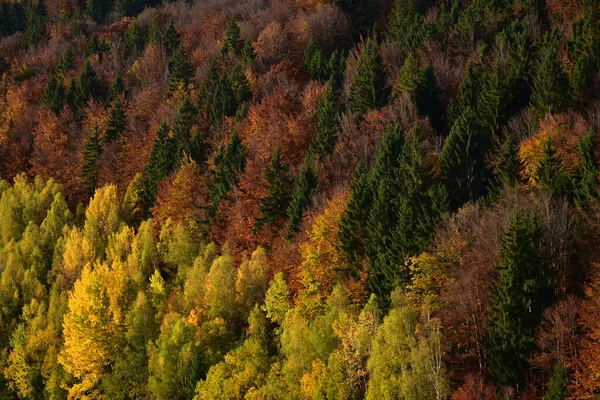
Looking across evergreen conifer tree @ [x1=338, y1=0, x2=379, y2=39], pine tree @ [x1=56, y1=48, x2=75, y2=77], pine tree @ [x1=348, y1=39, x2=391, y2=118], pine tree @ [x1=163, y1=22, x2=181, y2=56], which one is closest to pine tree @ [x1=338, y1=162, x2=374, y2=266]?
pine tree @ [x1=348, y1=39, x2=391, y2=118]

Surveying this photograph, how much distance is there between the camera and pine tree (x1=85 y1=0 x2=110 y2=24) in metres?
177

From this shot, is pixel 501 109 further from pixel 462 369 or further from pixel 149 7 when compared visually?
pixel 149 7

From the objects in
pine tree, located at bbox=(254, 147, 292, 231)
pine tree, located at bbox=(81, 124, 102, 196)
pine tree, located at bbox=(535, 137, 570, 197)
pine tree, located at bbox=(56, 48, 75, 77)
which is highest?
pine tree, located at bbox=(535, 137, 570, 197)

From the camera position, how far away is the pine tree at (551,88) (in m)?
68.3

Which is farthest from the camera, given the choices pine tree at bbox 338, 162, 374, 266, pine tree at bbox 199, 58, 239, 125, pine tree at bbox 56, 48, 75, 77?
pine tree at bbox 56, 48, 75, 77

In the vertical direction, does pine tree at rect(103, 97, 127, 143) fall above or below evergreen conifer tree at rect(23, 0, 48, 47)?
below

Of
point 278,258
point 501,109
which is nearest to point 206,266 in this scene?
point 278,258

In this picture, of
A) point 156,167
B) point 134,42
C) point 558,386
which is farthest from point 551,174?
point 134,42

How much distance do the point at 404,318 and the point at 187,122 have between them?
2347 inches

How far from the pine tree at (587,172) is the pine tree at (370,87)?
29.2m

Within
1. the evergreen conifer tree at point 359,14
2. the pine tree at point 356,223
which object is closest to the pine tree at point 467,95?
the pine tree at point 356,223

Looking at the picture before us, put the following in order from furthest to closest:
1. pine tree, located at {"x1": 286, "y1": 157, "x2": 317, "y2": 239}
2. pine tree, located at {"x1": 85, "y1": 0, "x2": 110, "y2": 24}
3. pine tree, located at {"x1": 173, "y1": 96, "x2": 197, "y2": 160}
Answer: pine tree, located at {"x1": 85, "y1": 0, "x2": 110, "y2": 24}
pine tree, located at {"x1": 173, "y1": 96, "x2": 197, "y2": 160}
pine tree, located at {"x1": 286, "y1": 157, "x2": 317, "y2": 239}

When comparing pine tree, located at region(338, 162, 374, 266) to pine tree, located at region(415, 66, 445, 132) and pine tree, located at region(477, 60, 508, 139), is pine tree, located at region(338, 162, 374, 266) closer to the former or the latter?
Result: pine tree, located at region(477, 60, 508, 139)

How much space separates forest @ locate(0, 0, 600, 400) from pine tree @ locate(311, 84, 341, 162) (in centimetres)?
27
